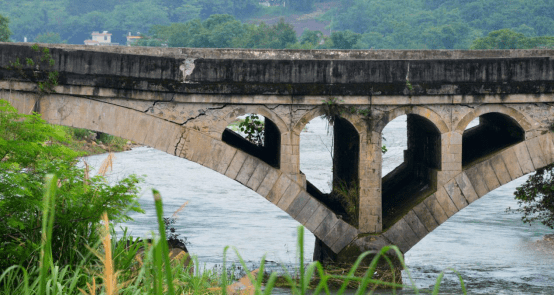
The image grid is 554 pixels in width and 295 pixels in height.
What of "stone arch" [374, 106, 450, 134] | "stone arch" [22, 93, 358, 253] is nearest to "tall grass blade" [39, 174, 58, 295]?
"stone arch" [22, 93, 358, 253]

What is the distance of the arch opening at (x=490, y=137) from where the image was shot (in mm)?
9924

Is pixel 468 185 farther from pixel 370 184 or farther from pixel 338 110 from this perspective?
pixel 338 110

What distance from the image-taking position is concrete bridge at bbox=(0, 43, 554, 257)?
28.2 ft

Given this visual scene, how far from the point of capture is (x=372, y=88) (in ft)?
29.9

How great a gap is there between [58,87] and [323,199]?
417cm

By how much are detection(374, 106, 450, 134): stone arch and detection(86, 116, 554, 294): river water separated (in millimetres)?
2351

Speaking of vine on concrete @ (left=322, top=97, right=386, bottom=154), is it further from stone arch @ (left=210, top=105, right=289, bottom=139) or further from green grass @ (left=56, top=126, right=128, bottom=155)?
green grass @ (left=56, top=126, right=128, bottom=155)

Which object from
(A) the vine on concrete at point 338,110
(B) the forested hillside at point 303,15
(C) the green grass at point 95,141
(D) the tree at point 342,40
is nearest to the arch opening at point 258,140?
(A) the vine on concrete at point 338,110

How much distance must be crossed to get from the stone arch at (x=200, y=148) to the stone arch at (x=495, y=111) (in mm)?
1981

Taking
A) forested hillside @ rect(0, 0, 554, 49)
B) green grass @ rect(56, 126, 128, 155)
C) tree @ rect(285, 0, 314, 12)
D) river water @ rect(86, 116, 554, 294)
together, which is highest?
tree @ rect(285, 0, 314, 12)

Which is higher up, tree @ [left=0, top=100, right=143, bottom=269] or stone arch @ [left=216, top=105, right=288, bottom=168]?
stone arch @ [left=216, top=105, right=288, bottom=168]

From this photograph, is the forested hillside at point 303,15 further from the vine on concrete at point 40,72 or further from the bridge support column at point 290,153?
the vine on concrete at point 40,72

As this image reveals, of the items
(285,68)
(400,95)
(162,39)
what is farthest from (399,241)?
(162,39)

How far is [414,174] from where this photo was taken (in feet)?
37.1
